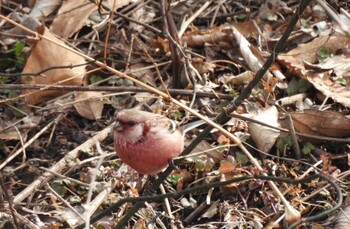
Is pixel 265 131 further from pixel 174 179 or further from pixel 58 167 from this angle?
pixel 58 167

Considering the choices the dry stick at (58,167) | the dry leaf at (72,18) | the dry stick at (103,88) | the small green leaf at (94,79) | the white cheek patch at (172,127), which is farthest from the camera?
the dry leaf at (72,18)

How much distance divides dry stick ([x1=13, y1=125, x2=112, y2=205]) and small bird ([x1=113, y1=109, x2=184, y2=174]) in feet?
Result: 2.69

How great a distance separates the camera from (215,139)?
4859mm

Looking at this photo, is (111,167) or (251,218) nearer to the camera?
(251,218)

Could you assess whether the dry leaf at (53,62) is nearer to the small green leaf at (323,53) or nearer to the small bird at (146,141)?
the small bird at (146,141)

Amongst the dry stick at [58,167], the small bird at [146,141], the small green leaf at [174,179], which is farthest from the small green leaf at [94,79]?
the small bird at [146,141]

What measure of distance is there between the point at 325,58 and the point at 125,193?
5.92 ft

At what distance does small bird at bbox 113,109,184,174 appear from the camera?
3766 millimetres

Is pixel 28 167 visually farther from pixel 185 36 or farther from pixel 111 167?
pixel 185 36

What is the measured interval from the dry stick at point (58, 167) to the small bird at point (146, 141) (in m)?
0.82

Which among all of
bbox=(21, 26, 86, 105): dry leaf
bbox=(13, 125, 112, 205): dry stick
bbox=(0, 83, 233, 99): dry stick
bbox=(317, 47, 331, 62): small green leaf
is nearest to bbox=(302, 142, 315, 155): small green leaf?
bbox=(0, 83, 233, 99): dry stick

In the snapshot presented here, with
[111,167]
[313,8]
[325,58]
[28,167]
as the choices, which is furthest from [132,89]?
[313,8]

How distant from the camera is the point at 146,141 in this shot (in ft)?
12.6

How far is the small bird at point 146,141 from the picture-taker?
377 cm
